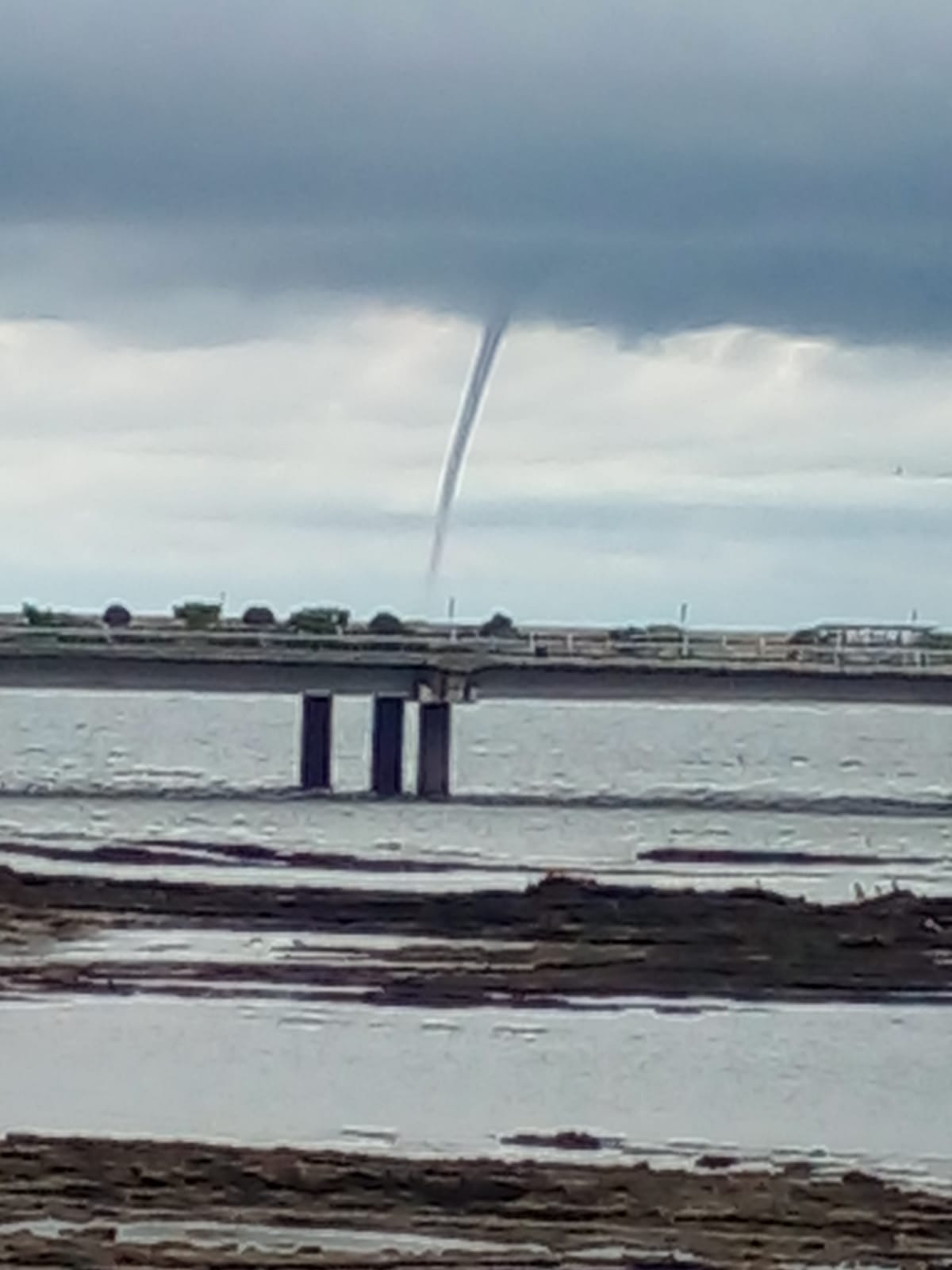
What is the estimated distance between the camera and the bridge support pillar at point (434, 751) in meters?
90.1

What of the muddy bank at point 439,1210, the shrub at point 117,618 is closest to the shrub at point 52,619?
the shrub at point 117,618

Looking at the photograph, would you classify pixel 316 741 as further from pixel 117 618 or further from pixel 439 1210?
pixel 439 1210

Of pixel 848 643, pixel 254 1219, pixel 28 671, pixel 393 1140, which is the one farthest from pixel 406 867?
pixel 254 1219

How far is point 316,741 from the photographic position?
95.1 m

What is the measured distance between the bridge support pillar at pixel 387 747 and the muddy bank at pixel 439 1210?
5573 cm

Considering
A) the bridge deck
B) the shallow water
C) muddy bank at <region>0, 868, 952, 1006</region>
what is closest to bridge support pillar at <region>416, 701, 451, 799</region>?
the bridge deck

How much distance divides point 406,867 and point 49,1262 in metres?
45.2

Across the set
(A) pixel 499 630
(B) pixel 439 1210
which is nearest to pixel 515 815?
(A) pixel 499 630

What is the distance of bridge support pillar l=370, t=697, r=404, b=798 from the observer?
299 ft

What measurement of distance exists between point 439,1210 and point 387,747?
204 feet

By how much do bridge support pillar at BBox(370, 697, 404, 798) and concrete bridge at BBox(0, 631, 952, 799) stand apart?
0.32 m

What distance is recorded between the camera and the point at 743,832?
92.6 meters

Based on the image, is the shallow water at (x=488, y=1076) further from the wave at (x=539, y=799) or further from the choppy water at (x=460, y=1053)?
the wave at (x=539, y=799)

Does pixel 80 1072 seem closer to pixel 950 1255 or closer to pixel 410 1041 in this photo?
pixel 410 1041
